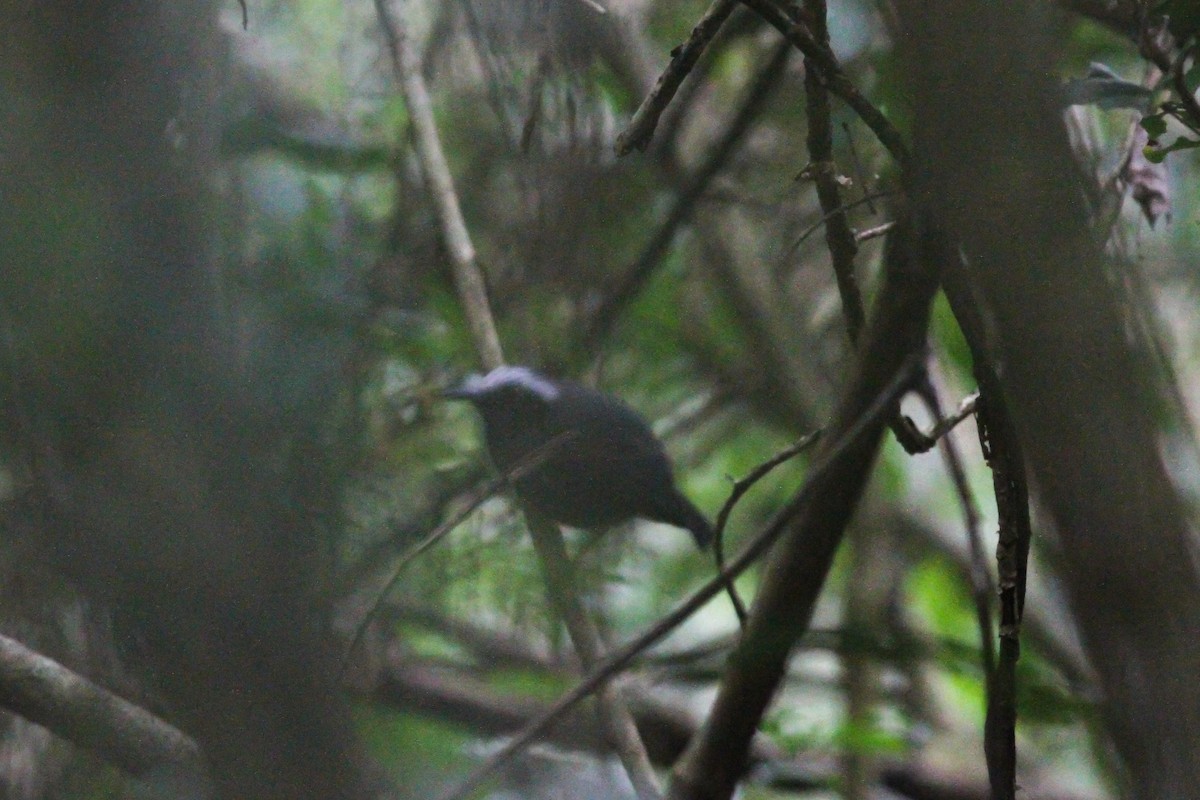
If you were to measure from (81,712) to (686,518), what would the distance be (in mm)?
1260

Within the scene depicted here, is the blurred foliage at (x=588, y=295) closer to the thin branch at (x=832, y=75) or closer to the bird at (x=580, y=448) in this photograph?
the bird at (x=580, y=448)

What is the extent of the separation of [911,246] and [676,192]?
7.28 feet

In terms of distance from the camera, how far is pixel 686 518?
256cm

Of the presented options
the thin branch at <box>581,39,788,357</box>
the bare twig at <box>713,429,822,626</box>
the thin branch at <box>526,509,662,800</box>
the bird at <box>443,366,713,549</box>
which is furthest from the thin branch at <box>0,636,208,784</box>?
the thin branch at <box>581,39,788,357</box>

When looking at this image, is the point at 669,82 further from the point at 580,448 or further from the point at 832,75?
the point at 580,448

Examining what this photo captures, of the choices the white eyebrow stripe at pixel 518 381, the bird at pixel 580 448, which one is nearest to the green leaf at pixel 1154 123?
the bird at pixel 580 448

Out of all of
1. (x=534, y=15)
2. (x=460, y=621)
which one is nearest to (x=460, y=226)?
(x=534, y=15)

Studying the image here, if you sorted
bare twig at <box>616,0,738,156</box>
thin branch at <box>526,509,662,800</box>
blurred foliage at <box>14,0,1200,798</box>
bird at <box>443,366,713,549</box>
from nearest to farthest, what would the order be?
bare twig at <box>616,0,738,156</box>, thin branch at <box>526,509,662,800</box>, blurred foliage at <box>14,0,1200,798</box>, bird at <box>443,366,713,549</box>

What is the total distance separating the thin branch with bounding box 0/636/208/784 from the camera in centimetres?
155

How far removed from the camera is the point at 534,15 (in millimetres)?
2287

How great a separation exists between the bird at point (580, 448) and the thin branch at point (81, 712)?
2.77 feet

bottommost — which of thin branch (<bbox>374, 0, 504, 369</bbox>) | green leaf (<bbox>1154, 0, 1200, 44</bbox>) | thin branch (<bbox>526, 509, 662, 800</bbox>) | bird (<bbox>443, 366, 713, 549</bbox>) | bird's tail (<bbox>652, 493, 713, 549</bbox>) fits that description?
thin branch (<bbox>526, 509, 662, 800</bbox>)

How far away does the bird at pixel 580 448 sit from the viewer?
2.32 meters

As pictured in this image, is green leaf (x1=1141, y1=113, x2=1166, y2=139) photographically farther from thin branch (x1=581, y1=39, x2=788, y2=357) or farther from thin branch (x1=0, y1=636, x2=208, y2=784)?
thin branch (x1=581, y1=39, x2=788, y2=357)
